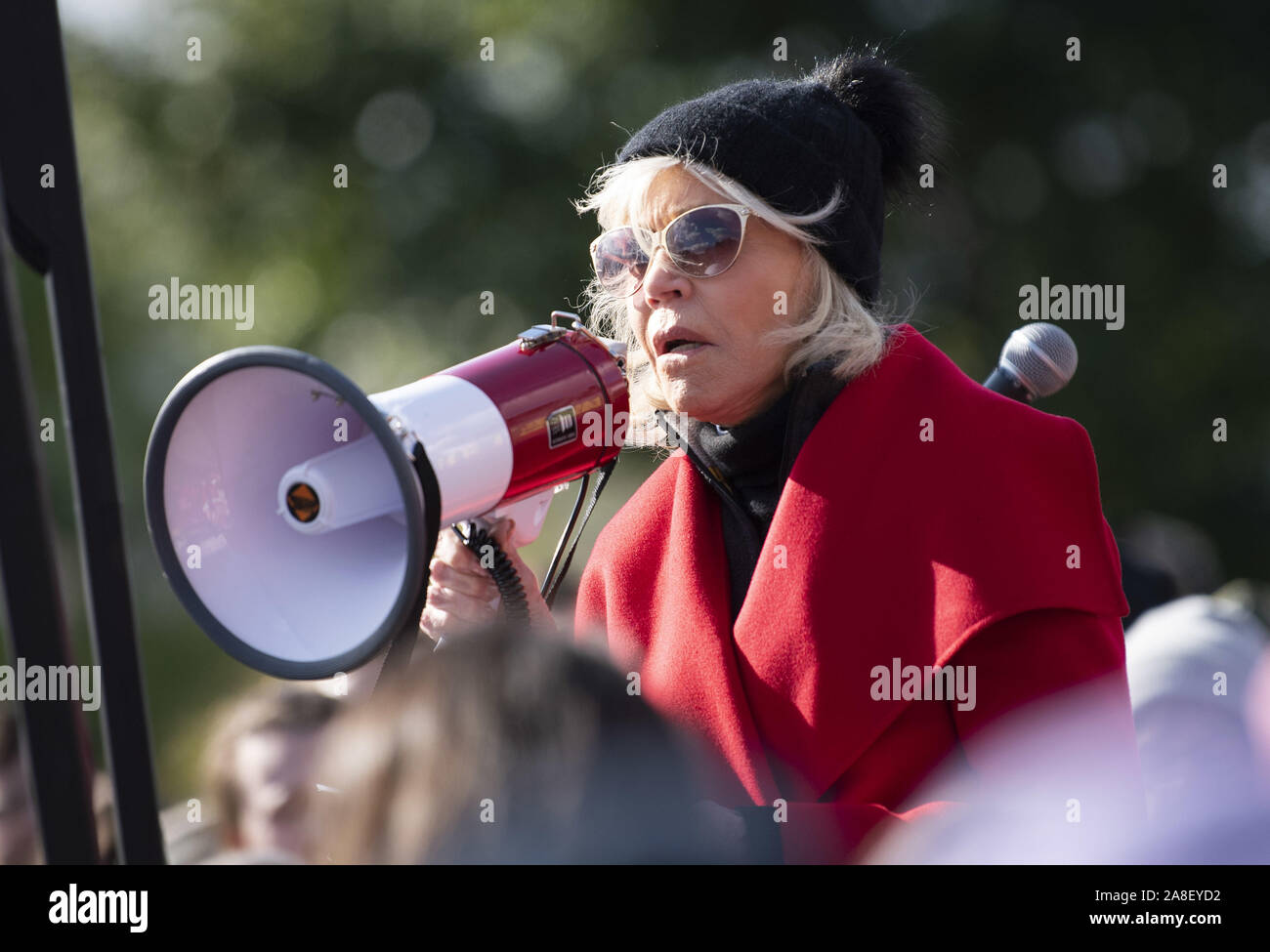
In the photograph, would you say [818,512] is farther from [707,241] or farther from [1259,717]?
[1259,717]

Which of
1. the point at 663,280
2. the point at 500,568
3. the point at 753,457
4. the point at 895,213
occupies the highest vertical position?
the point at 895,213

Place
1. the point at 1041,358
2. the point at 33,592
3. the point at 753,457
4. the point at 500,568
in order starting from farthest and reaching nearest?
the point at 1041,358 < the point at 753,457 < the point at 500,568 < the point at 33,592

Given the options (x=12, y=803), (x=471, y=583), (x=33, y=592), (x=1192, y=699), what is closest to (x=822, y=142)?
(x=471, y=583)

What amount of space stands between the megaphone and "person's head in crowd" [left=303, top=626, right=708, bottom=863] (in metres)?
0.31

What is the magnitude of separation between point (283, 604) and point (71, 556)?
7.21 metres

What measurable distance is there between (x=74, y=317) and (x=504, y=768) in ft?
1.86

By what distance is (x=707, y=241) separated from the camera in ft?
6.98

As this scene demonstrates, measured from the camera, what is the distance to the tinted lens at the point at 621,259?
222 cm

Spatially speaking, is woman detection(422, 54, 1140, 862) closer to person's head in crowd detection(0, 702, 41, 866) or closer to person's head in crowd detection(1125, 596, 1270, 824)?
person's head in crowd detection(0, 702, 41, 866)

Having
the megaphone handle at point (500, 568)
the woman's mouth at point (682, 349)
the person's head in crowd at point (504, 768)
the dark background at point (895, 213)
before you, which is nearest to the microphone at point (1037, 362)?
the woman's mouth at point (682, 349)

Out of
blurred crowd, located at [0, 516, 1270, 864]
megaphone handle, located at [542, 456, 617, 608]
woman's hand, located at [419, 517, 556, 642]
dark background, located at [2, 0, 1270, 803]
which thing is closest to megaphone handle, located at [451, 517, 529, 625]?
woman's hand, located at [419, 517, 556, 642]

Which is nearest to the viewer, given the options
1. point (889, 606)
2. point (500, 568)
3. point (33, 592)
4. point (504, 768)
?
point (33, 592)

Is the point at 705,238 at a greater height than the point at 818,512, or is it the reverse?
the point at 705,238

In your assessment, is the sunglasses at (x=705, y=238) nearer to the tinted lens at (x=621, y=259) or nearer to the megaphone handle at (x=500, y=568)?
the tinted lens at (x=621, y=259)
